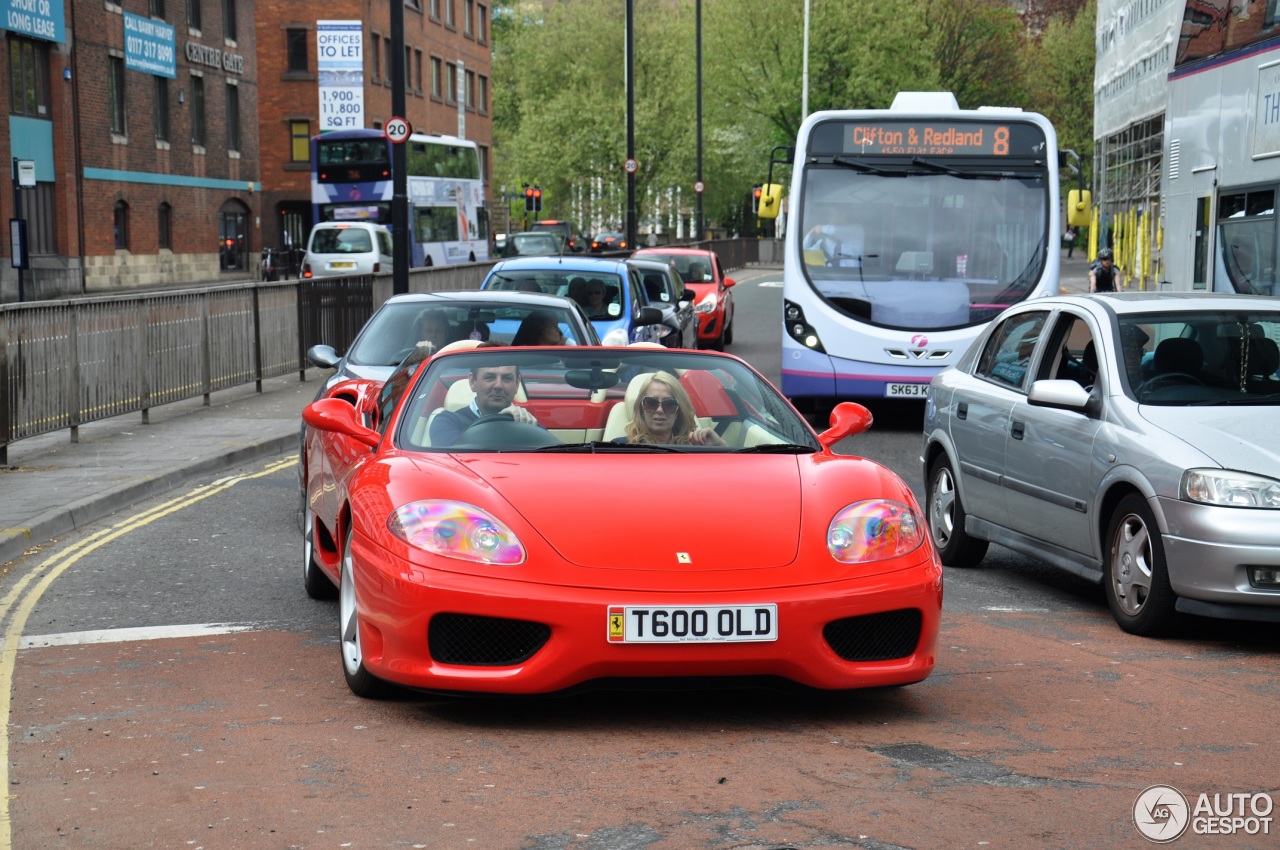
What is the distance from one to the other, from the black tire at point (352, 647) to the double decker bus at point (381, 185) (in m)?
40.2

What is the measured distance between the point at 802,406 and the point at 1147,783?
44.6 feet

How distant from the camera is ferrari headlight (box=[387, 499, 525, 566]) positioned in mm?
5473

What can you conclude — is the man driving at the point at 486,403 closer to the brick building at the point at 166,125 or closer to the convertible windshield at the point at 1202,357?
the convertible windshield at the point at 1202,357

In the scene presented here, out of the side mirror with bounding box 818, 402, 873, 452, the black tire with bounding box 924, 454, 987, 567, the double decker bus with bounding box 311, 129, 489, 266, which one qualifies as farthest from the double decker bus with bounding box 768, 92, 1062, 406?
the double decker bus with bounding box 311, 129, 489, 266

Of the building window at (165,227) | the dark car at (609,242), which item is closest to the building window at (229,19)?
the building window at (165,227)

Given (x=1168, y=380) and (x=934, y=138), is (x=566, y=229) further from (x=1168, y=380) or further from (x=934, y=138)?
(x=1168, y=380)

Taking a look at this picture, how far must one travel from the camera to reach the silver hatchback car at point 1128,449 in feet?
23.0

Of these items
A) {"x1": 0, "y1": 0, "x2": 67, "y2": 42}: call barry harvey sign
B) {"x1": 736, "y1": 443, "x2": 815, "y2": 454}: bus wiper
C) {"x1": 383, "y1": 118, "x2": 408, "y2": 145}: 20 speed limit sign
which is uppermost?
{"x1": 0, "y1": 0, "x2": 67, "y2": 42}: call barry harvey sign

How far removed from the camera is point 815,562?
555 cm

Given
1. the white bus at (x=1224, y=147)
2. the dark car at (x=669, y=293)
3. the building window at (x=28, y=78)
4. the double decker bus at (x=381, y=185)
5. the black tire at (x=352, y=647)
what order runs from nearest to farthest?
the black tire at (x=352, y=647) < the white bus at (x=1224, y=147) < the dark car at (x=669, y=293) < the building window at (x=28, y=78) < the double decker bus at (x=381, y=185)

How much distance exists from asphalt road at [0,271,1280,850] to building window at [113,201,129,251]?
1818 inches

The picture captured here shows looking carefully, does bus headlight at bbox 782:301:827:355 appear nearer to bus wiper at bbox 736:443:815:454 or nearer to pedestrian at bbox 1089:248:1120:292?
pedestrian at bbox 1089:248:1120:292

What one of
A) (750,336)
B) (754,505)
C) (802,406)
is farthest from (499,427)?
(750,336)

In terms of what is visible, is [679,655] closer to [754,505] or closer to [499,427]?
[754,505]
